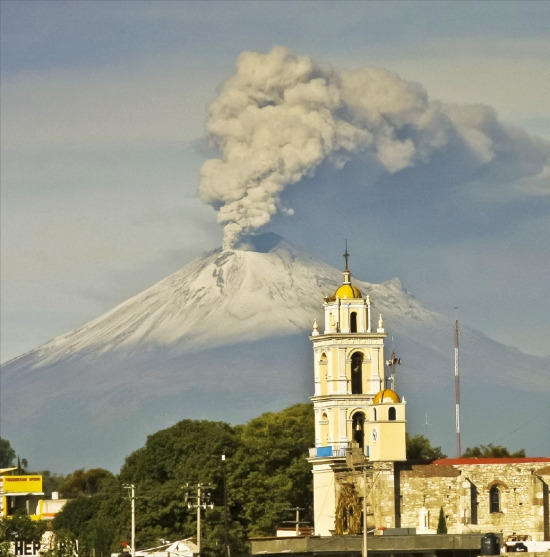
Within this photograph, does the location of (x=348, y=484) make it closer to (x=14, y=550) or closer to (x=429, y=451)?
(x=14, y=550)

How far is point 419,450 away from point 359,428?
33214 mm

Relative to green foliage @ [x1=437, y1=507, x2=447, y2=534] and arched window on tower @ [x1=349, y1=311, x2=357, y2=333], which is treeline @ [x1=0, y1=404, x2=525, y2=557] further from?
green foliage @ [x1=437, y1=507, x2=447, y2=534]

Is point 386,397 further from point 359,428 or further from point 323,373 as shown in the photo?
point 323,373

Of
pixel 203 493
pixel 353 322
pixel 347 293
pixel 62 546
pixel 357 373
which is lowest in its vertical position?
pixel 62 546

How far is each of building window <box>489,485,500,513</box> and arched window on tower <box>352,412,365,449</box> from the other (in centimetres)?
1154

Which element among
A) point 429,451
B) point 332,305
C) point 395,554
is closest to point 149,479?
point 332,305

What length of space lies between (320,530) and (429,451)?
4447 cm

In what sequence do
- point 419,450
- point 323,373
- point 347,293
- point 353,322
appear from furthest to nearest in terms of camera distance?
point 419,450, point 347,293, point 353,322, point 323,373

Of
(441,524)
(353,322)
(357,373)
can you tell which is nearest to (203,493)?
(357,373)

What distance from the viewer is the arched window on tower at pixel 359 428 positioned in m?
118

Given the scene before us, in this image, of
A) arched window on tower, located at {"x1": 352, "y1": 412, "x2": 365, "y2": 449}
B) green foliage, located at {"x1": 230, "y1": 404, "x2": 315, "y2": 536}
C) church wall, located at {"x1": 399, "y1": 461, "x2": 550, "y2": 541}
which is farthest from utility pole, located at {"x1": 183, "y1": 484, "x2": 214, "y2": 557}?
church wall, located at {"x1": 399, "y1": 461, "x2": 550, "y2": 541}

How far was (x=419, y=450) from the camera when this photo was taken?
495 feet

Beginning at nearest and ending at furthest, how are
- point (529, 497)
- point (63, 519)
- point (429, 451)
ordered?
point (529, 497) → point (63, 519) → point (429, 451)

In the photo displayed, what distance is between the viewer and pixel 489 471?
110 meters
